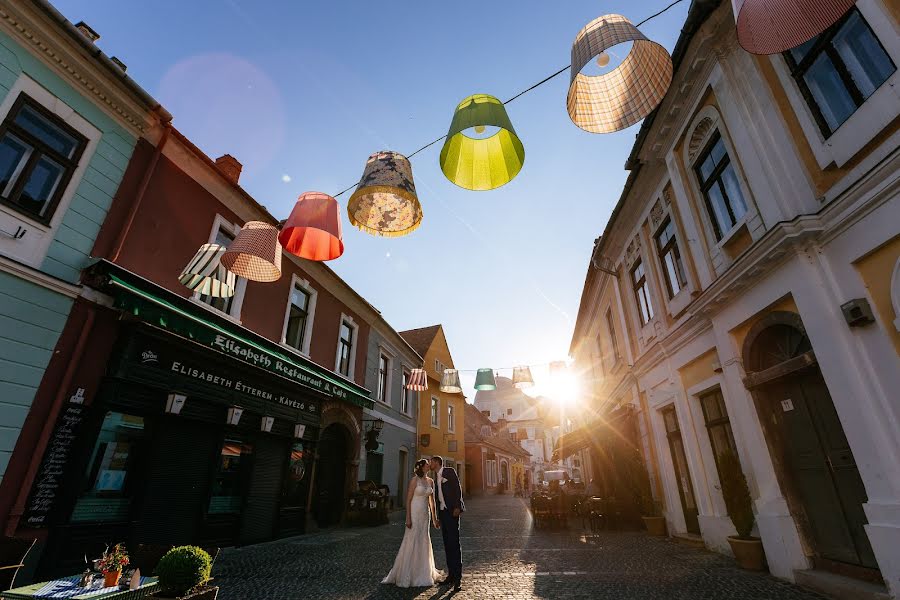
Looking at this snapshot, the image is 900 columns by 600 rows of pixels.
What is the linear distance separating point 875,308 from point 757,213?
1.99 metres

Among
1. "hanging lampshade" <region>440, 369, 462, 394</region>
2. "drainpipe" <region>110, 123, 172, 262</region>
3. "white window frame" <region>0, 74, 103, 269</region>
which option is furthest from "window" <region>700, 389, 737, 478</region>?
"white window frame" <region>0, 74, 103, 269</region>

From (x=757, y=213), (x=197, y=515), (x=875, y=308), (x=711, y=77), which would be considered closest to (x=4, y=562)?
(x=197, y=515)

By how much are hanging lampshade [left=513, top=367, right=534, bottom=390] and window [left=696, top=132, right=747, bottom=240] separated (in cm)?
1004

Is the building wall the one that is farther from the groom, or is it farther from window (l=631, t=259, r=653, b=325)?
window (l=631, t=259, r=653, b=325)

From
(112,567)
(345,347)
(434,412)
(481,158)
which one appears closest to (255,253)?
(481,158)

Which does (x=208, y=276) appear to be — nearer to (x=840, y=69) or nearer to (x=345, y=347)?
(x=345, y=347)

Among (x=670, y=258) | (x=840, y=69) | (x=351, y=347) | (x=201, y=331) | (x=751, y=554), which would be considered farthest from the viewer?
(x=351, y=347)

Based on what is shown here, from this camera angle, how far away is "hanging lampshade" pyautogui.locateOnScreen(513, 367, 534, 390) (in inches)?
618

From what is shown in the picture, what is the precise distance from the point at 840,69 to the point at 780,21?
295 centimetres

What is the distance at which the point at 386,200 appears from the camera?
4031mm

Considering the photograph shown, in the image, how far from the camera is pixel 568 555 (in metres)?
7.14

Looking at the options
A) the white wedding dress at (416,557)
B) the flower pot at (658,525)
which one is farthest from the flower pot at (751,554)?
the white wedding dress at (416,557)

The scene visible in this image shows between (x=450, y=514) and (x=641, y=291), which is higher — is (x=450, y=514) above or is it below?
below

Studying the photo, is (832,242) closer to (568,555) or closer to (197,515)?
(568,555)
